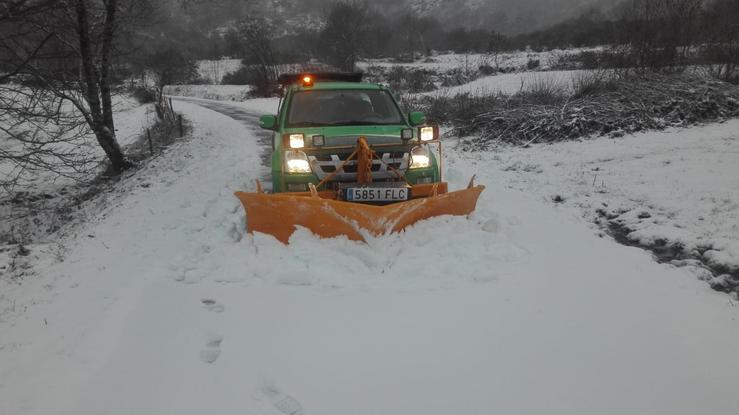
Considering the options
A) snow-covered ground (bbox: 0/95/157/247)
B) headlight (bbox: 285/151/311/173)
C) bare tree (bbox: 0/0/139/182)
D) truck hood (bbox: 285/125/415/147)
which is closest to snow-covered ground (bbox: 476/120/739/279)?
truck hood (bbox: 285/125/415/147)

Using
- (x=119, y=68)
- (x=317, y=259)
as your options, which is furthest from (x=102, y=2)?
(x=317, y=259)

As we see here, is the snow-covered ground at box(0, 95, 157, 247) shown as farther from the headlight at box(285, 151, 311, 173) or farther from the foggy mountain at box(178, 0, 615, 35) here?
the foggy mountain at box(178, 0, 615, 35)

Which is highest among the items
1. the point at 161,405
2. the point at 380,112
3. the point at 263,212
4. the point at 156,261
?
the point at 380,112

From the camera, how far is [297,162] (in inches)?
193

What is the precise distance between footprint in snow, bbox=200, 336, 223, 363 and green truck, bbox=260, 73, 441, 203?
1.98 metres

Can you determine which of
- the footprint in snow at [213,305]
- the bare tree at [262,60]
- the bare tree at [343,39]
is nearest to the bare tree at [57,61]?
the footprint in snow at [213,305]

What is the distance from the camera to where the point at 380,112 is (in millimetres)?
5820

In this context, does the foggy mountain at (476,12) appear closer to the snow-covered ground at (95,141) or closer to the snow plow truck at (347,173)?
the snow-covered ground at (95,141)

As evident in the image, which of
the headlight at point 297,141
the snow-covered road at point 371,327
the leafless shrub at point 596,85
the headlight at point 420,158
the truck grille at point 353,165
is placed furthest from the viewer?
the leafless shrub at point 596,85

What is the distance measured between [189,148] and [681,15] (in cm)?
1554

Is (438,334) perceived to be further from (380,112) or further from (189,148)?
(189,148)

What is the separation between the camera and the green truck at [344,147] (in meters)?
4.74

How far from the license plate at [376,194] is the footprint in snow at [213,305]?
1681 millimetres

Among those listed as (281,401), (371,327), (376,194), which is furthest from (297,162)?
(281,401)
